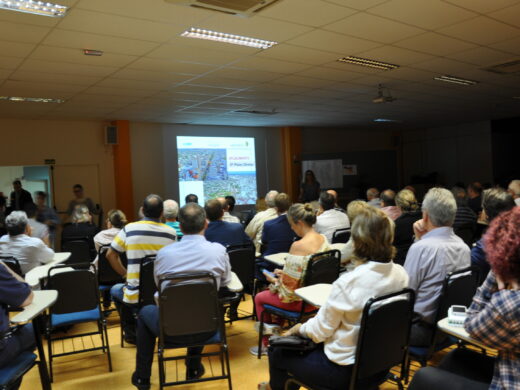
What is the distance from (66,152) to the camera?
9.38 m

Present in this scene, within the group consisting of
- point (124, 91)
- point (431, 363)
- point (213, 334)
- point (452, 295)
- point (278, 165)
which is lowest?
point (431, 363)

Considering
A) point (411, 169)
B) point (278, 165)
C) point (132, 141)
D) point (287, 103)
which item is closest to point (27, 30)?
point (287, 103)

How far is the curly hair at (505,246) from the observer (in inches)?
58.1

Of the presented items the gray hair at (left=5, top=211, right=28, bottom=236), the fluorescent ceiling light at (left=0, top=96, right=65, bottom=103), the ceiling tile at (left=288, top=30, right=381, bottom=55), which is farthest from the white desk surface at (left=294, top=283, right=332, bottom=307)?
the fluorescent ceiling light at (left=0, top=96, right=65, bottom=103)

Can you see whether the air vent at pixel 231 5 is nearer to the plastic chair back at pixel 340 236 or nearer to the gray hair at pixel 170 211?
the gray hair at pixel 170 211

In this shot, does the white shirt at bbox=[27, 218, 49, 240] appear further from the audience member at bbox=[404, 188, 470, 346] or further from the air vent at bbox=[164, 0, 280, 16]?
the audience member at bbox=[404, 188, 470, 346]

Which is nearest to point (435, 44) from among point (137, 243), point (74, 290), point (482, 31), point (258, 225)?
point (482, 31)

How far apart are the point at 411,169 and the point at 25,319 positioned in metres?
15.4

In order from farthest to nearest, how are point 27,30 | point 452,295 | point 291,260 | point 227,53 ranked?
point 227,53 < point 27,30 < point 291,260 < point 452,295

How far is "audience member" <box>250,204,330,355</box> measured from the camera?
3008mm

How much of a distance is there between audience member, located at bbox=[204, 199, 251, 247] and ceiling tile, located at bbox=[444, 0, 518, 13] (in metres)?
2.88

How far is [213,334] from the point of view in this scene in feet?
9.11

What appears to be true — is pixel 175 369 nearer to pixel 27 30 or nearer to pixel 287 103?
pixel 27 30

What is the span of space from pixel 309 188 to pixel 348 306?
9305mm
